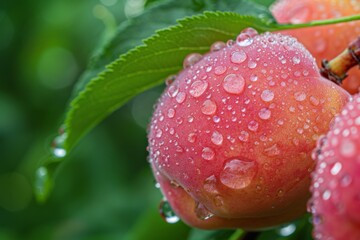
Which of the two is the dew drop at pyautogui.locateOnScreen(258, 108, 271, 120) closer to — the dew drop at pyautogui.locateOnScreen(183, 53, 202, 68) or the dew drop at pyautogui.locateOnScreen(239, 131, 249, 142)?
the dew drop at pyautogui.locateOnScreen(239, 131, 249, 142)

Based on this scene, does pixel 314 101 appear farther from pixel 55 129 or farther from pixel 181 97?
pixel 55 129

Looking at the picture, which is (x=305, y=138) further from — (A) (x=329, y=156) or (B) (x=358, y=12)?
(B) (x=358, y=12)

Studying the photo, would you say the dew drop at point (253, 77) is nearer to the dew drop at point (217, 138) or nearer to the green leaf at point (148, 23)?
the dew drop at point (217, 138)

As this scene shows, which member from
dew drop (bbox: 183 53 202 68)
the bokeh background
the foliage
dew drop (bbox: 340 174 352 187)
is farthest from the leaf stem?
the bokeh background

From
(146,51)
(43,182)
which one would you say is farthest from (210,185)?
(43,182)

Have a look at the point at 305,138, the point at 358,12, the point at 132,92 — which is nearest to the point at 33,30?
the point at 132,92

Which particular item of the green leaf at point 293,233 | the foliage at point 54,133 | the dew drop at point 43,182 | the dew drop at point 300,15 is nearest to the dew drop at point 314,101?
the dew drop at point 300,15

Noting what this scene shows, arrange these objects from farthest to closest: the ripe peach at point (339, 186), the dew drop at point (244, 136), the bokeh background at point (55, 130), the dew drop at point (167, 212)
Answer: the bokeh background at point (55, 130), the dew drop at point (167, 212), the dew drop at point (244, 136), the ripe peach at point (339, 186)
